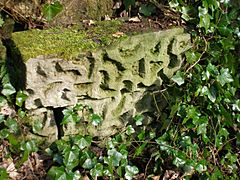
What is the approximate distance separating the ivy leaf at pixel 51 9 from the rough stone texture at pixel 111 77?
260 mm

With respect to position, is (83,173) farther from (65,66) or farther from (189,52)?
(189,52)

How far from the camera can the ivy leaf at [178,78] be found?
2.51 meters

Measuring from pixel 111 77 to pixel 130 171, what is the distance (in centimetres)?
52

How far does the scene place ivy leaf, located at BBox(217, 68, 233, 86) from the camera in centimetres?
254

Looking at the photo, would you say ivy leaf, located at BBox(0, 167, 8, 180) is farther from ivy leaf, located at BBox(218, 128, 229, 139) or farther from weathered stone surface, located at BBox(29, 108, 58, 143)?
ivy leaf, located at BBox(218, 128, 229, 139)

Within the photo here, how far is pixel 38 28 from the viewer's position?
251 cm

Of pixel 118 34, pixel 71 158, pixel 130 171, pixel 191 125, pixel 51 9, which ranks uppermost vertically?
pixel 51 9

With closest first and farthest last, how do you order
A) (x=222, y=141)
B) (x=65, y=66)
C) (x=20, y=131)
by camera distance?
1. (x=65, y=66)
2. (x=20, y=131)
3. (x=222, y=141)

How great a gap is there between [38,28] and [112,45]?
0.46 metres

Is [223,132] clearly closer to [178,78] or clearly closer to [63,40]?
[178,78]

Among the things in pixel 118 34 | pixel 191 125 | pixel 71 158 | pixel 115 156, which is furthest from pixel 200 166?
pixel 118 34

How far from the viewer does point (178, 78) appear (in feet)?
8.26

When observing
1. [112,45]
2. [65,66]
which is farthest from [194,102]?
[65,66]

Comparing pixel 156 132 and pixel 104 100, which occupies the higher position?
pixel 104 100
